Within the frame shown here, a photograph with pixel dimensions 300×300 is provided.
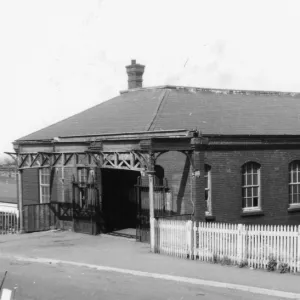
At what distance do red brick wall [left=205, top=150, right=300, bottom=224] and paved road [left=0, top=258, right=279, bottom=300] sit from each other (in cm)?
687

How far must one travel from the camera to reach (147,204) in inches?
805

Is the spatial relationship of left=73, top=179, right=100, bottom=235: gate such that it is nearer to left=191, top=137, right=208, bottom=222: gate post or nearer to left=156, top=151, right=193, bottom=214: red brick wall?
left=156, top=151, right=193, bottom=214: red brick wall

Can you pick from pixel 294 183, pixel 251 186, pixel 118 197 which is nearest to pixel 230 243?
pixel 251 186

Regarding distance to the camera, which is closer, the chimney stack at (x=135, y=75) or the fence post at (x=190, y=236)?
the fence post at (x=190, y=236)

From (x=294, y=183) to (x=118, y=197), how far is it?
775 centimetres

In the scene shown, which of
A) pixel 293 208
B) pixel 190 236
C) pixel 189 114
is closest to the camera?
pixel 190 236

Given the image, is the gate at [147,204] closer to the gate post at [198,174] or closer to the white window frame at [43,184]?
the gate post at [198,174]

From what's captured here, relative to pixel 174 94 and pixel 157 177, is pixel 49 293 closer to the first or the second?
pixel 157 177

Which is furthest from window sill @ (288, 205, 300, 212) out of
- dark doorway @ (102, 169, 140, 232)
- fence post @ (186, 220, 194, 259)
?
fence post @ (186, 220, 194, 259)

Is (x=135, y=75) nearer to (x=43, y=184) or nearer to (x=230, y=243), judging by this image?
(x=43, y=184)

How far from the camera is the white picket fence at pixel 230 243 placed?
14.7 m

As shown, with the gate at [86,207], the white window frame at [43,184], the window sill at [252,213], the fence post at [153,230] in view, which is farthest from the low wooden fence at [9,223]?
the window sill at [252,213]

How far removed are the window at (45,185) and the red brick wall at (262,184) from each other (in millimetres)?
9550

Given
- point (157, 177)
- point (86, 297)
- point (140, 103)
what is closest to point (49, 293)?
point (86, 297)
